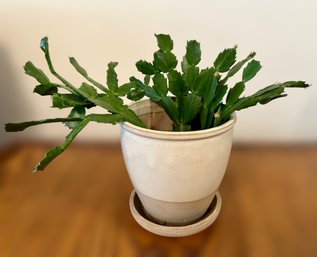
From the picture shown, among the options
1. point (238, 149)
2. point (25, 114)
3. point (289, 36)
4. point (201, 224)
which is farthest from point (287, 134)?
point (25, 114)

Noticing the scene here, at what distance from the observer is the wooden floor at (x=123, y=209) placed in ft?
1.61

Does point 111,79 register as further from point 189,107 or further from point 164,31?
point 164,31

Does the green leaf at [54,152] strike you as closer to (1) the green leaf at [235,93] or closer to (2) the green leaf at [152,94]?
(2) the green leaf at [152,94]

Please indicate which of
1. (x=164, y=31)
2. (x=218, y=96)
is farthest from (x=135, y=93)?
(x=164, y=31)

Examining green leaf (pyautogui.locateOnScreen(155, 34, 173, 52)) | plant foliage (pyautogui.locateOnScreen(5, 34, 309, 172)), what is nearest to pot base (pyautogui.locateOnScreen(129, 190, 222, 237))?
plant foliage (pyautogui.locateOnScreen(5, 34, 309, 172))

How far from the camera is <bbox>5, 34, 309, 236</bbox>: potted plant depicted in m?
0.45

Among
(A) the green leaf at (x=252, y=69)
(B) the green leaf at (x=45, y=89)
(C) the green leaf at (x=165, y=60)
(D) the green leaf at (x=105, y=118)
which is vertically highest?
(C) the green leaf at (x=165, y=60)

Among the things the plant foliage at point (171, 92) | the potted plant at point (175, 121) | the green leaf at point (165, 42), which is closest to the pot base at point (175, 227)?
the potted plant at point (175, 121)

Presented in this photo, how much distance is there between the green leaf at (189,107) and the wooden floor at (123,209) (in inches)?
7.1

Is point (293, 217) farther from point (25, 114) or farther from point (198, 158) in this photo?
point (25, 114)

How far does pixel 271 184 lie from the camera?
646 millimetres

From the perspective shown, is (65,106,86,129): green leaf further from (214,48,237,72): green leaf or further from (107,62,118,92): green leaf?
(214,48,237,72): green leaf

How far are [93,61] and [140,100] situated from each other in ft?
0.85

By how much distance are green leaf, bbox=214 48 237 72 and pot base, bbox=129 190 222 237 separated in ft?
0.75
